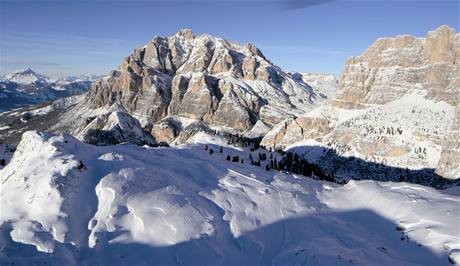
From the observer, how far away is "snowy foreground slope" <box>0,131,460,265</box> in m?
40.0

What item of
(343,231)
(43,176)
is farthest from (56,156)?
(343,231)

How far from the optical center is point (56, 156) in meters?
57.2

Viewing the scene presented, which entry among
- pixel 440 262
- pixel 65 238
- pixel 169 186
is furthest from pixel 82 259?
pixel 440 262

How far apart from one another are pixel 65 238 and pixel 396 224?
37434mm

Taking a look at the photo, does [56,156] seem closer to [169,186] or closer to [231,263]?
[169,186]

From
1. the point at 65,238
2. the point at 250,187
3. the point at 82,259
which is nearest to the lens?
the point at 82,259

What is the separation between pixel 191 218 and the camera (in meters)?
47.2

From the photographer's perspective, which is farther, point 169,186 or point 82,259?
point 169,186

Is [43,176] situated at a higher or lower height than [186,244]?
higher

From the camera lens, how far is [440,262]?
38750 millimetres

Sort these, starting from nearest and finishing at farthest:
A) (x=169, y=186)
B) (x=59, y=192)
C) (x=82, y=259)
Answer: (x=82, y=259) < (x=59, y=192) < (x=169, y=186)

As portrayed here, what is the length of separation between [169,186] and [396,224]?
94.0 ft

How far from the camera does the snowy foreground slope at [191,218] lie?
39969mm

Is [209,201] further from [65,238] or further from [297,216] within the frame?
[65,238]
